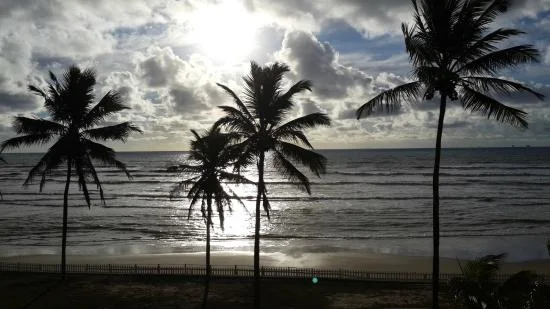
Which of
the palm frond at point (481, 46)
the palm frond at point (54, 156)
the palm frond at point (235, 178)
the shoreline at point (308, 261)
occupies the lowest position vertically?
the shoreline at point (308, 261)

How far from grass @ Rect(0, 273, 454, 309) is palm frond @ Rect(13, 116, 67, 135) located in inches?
296

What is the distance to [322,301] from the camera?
20.9 m

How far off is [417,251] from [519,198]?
4004 cm

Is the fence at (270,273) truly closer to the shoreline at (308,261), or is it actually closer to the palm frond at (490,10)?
the shoreline at (308,261)

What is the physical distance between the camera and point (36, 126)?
20.1 metres

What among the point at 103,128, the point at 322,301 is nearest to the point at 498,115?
the point at 322,301

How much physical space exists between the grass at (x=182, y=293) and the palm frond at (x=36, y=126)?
7518 mm

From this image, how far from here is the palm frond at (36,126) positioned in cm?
1986

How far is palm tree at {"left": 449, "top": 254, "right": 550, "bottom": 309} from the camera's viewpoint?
8.02m

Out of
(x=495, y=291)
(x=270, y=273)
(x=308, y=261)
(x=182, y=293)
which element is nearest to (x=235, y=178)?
(x=182, y=293)

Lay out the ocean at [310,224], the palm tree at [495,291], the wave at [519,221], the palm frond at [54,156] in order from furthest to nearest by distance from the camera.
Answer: the wave at [519,221] → the ocean at [310,224] → the palm frond at [54,156] → the palm tree at [495,291]

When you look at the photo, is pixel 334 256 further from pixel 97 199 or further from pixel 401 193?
pixel 97 199

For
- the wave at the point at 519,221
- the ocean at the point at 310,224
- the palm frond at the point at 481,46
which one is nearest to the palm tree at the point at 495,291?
the palm frond at the point at 481,46

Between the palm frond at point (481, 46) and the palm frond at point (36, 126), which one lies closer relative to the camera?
the palm frond at point (481, 46)
